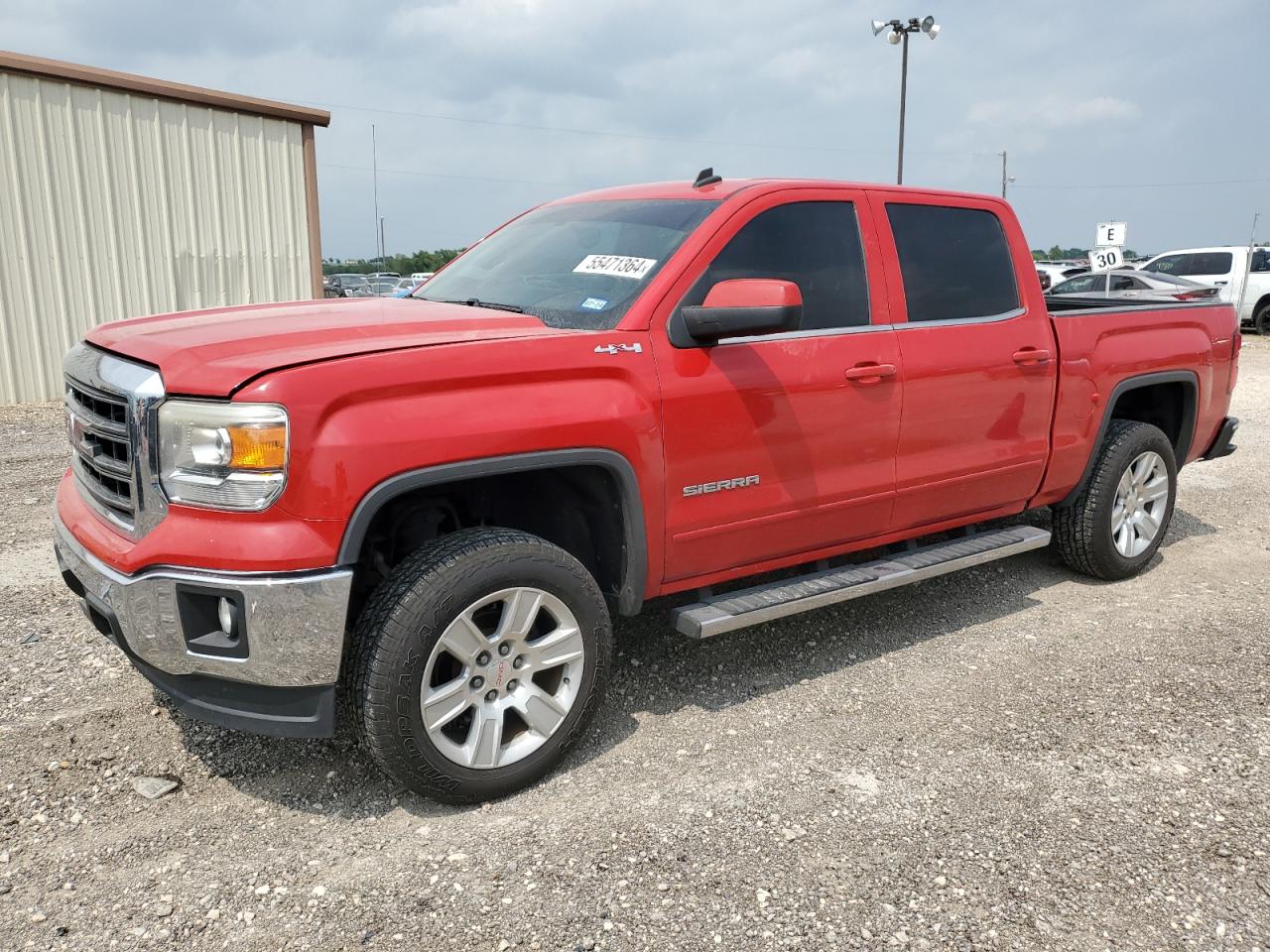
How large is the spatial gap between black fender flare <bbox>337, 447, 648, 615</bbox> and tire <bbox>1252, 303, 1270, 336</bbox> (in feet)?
65.6

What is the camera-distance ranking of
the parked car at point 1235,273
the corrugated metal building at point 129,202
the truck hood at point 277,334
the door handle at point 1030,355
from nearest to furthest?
the truck hood at point 277,334 → the door handle at point 1030,355 → the corrugated metal building at point 129,202 → the parked car at point 1235,273

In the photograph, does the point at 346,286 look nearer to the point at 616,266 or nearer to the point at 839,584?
the point at 616,266

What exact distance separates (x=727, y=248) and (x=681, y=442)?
747 mm

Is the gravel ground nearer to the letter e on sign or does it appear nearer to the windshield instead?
the windshield

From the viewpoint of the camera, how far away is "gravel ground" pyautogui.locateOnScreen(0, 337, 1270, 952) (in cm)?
251

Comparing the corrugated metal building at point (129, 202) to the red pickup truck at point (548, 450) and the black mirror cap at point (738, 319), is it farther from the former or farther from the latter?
the black mirror cap at point (738, 319)

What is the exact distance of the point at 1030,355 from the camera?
4.36m

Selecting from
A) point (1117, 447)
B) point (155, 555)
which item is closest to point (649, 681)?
point (155, 555)

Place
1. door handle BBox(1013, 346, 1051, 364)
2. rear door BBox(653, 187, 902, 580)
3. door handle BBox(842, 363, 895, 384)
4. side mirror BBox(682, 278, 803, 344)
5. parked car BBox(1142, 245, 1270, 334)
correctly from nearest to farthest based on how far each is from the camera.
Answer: side mirror BBox(682, 278, 803, 344), rear door BBox(653, 187, 902, 580), door handle BBox(842, 363, 895, 384), door handle BBox(1013, 346, 1051, 364), parked car BBox(1142, 245, 1270, 334)

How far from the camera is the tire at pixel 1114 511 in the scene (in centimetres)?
493

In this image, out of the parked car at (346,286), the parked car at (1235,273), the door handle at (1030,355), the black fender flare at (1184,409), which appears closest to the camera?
the door handle at (1030,355)

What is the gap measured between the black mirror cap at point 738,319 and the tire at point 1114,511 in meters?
2.52

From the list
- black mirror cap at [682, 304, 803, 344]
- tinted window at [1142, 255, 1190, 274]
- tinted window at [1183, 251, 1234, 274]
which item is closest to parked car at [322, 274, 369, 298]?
tinted window at [1142, 255, 1190, 274]

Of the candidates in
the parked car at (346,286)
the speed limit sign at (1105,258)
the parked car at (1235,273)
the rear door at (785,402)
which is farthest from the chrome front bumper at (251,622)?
the parked car at (346,286)
